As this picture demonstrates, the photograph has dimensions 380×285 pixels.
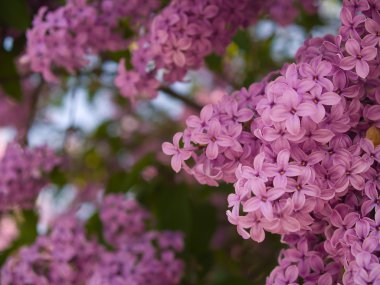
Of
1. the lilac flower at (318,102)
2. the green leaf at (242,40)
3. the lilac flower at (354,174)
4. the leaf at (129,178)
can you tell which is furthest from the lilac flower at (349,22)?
the leaf at (129,178)

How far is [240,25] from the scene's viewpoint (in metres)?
1.78

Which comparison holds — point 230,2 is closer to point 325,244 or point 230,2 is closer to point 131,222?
point 325,244

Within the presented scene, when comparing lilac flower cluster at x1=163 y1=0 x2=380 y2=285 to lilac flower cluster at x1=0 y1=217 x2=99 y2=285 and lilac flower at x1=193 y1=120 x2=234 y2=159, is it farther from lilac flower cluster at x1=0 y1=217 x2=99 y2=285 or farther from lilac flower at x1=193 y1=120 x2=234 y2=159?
lilac flower cluster at x1=0 y1=217 x2=99 y2=285

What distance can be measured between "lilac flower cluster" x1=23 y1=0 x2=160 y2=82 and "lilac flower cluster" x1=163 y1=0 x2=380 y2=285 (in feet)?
2.41

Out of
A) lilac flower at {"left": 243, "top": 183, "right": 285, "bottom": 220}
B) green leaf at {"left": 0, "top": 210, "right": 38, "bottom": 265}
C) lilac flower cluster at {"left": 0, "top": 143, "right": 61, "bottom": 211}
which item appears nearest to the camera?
lilac flower at {"left": 243, "top": 183, "right": 285, "bottom": 220}

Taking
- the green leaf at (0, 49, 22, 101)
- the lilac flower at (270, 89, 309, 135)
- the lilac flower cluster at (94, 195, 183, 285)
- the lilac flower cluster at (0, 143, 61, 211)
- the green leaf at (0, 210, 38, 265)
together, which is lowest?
the green leaf at (0, 210, 38, 265)

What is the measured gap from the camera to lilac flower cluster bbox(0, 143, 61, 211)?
6.88 feet

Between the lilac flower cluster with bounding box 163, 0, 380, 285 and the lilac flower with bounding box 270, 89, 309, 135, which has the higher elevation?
the lilac flower with bounding box 270, 89, 309, 135

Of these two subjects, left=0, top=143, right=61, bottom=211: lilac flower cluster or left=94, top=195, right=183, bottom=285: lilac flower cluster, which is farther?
left=0, top=143, right=61, bottom=211: lilac flower cluster

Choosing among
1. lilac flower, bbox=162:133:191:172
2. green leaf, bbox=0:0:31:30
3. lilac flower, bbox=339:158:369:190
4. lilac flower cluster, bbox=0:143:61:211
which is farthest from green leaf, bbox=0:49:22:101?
lilac flower, bbox=339:158:369:190

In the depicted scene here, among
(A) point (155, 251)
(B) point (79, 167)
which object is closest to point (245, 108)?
(A) point (155, 251)

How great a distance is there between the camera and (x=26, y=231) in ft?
8.19

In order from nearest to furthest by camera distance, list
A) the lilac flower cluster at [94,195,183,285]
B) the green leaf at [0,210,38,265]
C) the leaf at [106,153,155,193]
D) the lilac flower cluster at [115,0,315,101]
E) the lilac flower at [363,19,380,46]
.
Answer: the lilac flower at [363,19,380,46]
the lilac flower cluster at [115,0,315,101]
the lilac flower cluster at [94,195,183,285]
the leaf at [106,153,155,193]
the green leaf at [0,210,38,265]

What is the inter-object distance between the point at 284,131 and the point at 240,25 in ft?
2.36
